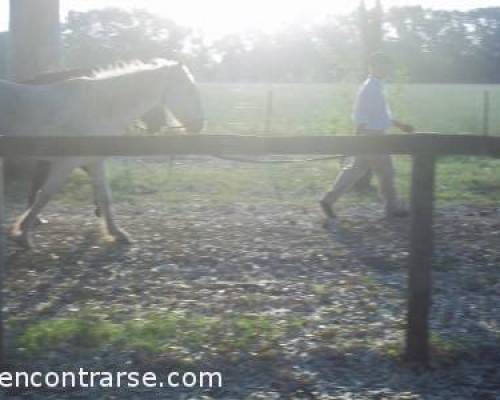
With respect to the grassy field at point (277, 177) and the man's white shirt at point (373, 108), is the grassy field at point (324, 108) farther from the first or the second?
the man's white shirt at point (373, 108)

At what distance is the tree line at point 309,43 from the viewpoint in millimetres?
26109

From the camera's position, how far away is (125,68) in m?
7.79

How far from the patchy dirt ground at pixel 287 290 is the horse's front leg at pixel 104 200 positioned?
0.61 ft

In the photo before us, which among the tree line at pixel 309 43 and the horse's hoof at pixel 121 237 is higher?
the tree line at pixel 309 43

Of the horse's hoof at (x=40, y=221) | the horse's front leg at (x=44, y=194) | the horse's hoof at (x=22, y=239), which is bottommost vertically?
the horse's hoof at (x=40, y=221)

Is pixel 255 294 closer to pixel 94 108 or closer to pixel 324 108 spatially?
pixel 94 108

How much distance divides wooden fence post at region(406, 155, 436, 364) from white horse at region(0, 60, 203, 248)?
11.7 ft

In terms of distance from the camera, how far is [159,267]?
21.6ft

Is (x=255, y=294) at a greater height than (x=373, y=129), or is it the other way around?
(x=373, y=129)

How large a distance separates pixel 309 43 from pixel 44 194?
3574 cm

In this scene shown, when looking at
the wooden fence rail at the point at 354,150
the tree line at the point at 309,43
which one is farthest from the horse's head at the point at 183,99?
→ the tree line at the point at 309,43

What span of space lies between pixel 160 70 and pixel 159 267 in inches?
84.5

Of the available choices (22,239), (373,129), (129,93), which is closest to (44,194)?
(22,239)

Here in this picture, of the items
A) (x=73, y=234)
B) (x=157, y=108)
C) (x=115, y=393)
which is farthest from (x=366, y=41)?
(x=115, y=393)
